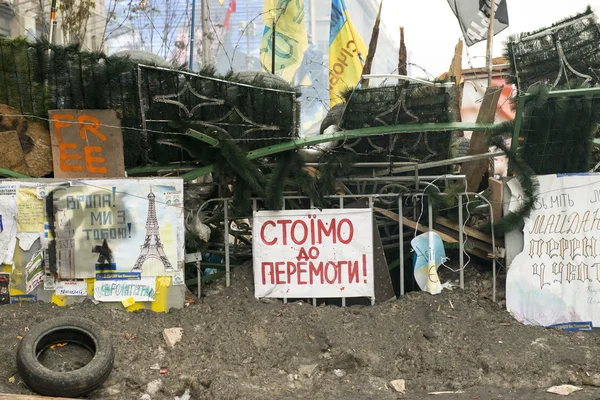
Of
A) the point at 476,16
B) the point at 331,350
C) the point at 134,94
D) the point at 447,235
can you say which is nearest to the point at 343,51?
the point at 476,16

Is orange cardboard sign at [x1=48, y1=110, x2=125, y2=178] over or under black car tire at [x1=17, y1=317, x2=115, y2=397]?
over

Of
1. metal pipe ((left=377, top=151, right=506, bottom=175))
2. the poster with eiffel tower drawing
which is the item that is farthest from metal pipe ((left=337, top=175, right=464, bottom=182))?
the poster with eiffel tower drawing

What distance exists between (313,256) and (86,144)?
3.14 m

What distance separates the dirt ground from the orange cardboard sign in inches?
66.1

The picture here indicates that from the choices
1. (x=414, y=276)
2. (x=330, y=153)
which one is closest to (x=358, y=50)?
(x=330, y=153)

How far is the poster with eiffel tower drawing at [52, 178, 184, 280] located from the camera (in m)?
7.54

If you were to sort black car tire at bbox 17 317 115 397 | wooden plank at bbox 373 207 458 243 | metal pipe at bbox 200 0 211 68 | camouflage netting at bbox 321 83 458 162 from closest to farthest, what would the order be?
1. black car tire at bbox 17 317 115 397
2. camouflage netting at bbox 321 83 458 162
3. wooden plank at bbox 373 207 458 243
4. metal pipe at bbox 200 0 211 68

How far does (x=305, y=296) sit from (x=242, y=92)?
8.72 feet

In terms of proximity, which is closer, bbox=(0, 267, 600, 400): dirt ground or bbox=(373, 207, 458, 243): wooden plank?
bbox=(0, 267, 600, 400): dirt ground

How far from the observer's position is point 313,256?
7891 millimetres

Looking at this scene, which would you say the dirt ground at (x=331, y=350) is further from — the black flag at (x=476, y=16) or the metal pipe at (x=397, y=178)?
the black flag at (x=476, y=16)

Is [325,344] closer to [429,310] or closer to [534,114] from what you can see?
[429,310]

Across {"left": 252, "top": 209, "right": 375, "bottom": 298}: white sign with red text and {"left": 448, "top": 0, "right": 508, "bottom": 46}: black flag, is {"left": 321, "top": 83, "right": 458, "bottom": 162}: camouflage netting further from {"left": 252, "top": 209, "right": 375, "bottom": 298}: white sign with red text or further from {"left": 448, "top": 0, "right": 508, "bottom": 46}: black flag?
{"left": 448, "top": 0, "right": 508, "bottom": 46}: black flag

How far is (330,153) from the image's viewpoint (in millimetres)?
8336
